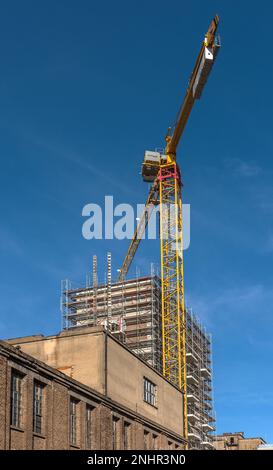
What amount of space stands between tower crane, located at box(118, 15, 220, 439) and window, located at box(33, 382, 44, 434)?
47.3 m

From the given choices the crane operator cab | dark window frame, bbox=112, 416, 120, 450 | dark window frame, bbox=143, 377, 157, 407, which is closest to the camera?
dark window frame, bbox=112, 416, 120, 450

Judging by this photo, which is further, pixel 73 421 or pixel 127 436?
pixel 127 436

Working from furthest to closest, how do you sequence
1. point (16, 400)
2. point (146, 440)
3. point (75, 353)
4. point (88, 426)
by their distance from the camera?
point (146, 440)
point (75, 353)
point (88, 426)
point (16, 400)

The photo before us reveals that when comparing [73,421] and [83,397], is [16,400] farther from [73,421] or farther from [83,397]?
[83,397]

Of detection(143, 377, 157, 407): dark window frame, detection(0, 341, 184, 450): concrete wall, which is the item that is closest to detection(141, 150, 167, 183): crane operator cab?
detection(143, 377, 157, 407): dark window frame

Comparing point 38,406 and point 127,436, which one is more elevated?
point 38,406

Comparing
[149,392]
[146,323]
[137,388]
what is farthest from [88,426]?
[146,323]

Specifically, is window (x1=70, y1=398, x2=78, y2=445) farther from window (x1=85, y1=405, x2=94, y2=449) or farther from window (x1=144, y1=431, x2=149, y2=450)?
window (x1=144, y1=431, x2=149, y2=450)

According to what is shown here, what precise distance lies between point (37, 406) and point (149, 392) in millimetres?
18132

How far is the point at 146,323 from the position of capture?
91812 mm

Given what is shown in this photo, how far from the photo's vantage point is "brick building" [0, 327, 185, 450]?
1350 inches

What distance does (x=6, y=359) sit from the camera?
33.4 m

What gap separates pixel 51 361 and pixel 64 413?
822 cm

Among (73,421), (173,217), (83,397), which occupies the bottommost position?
(73,421)
